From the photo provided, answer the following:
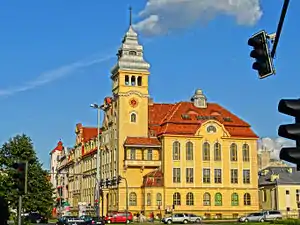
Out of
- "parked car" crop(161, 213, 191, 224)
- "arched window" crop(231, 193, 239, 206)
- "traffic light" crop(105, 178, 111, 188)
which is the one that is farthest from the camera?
"traffic light" crop(105, 178, 111, 188)

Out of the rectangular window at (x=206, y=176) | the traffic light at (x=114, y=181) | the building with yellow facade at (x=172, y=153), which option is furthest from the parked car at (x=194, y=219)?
the traffic light at (x=114, y=181)

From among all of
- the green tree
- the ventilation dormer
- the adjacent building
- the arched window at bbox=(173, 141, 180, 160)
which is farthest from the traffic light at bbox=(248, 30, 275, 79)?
the ventilation dormer

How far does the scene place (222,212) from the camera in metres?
90.2

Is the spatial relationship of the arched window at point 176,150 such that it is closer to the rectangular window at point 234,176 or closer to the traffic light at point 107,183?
the rectangular window at point 234,176

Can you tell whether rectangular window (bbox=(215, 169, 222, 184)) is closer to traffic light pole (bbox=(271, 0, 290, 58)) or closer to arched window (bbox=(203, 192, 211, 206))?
arched window (bbox=(203, 192, 211, 206))

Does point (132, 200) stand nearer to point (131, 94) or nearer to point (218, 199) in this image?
point (218, 199)

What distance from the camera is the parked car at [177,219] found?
257ft

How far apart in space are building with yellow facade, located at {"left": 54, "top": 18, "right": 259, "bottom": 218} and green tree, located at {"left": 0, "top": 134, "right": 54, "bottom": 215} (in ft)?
128

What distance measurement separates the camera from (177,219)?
78.9m

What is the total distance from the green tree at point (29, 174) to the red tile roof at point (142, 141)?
39.7 metres

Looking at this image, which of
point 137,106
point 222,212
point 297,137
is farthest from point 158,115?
point 297,137

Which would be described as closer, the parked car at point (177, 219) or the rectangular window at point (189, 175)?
the parked car at point (177, 219)

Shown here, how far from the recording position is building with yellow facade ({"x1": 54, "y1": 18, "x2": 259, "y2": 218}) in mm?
88750

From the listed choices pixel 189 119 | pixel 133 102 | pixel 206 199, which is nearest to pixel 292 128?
pixel 206 199
